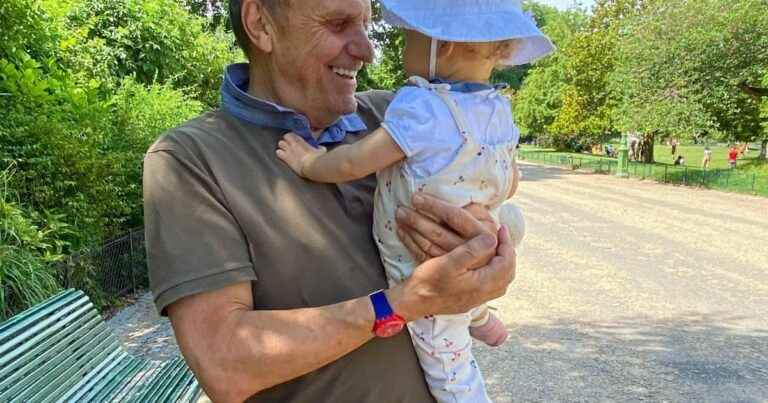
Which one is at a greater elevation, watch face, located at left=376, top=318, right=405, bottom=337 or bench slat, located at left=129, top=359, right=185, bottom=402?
watch face, located at left=376, top=318, right=405, bottom=337

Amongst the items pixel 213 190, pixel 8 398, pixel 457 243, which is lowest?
pixel 8 398

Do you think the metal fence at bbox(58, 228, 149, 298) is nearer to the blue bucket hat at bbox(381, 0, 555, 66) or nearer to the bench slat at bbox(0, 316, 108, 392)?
the bench slat at bbox(0, 316, 108, 392)

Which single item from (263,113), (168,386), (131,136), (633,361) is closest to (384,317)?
(263,113)

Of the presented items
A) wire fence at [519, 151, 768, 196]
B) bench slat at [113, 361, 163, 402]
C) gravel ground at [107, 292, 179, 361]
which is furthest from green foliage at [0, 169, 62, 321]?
wire fence at [519, 151, 768, 196]

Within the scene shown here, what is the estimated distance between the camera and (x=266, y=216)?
5.14ft

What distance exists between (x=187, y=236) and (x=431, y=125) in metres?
0.69

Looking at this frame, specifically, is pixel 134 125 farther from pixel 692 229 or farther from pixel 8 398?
pixel 692 229

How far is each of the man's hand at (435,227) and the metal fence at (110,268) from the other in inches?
200

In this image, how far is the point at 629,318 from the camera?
7004 millimetres

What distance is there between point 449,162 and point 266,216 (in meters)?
0.51

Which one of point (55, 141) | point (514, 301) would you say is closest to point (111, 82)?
point (55, 141)

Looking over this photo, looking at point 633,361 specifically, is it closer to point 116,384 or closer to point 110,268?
point 116,384

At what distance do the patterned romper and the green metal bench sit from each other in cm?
206

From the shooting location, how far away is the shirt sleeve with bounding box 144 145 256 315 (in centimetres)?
142
